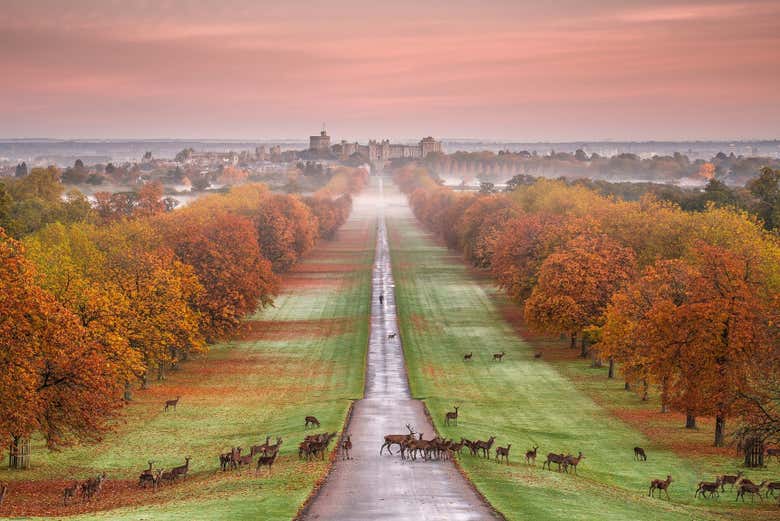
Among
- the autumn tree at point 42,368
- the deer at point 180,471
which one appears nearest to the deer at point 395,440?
the deer at point 180,471

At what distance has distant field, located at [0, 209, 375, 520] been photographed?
47375mm

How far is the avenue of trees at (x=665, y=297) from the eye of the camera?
204ft

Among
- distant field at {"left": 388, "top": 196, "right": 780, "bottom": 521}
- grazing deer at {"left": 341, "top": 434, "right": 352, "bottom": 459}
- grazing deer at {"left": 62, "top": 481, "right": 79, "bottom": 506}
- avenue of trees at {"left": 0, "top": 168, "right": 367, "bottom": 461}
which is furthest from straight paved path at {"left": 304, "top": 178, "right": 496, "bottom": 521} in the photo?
avenue of trees at {"left": 0, "top": 168, "right": 367, "bottom": 461}

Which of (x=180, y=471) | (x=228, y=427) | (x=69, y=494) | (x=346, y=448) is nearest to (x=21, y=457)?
(x=69, y=494)

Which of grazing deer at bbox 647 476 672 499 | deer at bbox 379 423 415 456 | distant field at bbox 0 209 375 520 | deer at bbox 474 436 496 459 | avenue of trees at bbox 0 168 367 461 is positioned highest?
avenue of trees at bbox 0 168 367 461

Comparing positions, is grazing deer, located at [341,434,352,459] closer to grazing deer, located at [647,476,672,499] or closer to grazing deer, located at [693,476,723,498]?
grazing deer, located at [647,476,672,499]

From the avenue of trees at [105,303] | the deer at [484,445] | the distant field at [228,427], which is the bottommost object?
the distant field at [228,427]

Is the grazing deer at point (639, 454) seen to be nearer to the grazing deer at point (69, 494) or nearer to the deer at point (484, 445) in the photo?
the deer at point (484, 445)

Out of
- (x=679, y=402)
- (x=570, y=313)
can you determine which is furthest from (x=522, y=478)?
(x=570, y=313)

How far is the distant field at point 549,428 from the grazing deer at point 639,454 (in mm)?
440

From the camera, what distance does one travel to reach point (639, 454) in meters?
62.0

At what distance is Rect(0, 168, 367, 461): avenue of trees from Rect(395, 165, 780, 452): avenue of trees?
29.8 meters

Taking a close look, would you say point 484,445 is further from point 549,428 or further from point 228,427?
point 228,427

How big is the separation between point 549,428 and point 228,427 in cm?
2105
